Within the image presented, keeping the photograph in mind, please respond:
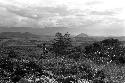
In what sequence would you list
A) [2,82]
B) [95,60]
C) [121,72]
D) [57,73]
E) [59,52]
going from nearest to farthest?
[2,82] < [57,73] < [121,72] < [95,60] < [59,52]

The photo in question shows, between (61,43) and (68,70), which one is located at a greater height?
(61,43)

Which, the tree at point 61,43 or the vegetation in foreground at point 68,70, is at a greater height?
the tree at point 61,43

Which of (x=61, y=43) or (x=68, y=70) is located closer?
(x=68, y=70)

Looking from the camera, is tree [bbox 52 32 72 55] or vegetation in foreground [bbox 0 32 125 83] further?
tree [bbox 52 32 72 55]

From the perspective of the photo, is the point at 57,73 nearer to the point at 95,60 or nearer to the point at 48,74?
the point at 48,74

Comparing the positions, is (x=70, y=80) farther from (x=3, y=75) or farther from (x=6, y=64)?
(x=6, y=64)

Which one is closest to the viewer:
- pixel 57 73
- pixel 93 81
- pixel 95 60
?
pixel 93 81

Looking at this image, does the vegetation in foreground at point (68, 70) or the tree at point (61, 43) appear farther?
the tree at point (61, 43)

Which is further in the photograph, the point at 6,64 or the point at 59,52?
the point at 59,52

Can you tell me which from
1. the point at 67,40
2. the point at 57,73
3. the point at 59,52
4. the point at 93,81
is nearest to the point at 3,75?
the point at 57,73

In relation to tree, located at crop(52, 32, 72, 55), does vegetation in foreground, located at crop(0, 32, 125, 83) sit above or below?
below
